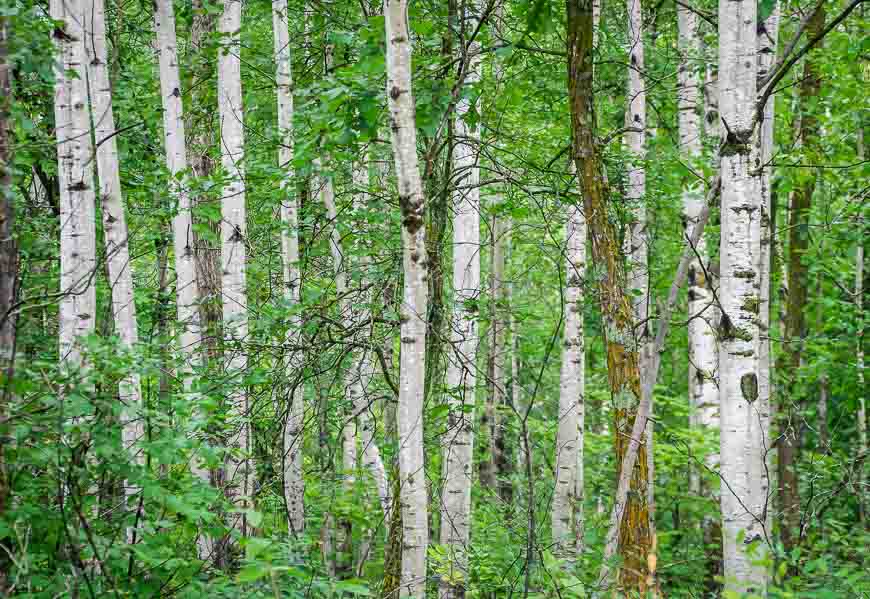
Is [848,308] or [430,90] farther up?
[430,90]

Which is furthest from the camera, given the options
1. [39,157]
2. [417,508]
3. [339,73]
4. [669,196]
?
[669,196]

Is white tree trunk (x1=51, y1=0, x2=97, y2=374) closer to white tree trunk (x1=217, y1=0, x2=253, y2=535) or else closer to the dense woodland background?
the dense woodland background

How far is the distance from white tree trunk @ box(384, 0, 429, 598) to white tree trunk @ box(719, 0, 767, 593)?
5.67 ft

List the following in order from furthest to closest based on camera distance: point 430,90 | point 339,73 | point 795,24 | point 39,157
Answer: point 795,24 < point 39,157 < point 430,90 < point 339,73

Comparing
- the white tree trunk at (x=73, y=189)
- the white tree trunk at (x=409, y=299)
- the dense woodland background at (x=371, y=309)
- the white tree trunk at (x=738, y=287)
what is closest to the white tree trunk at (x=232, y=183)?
the dense woodland background at (x=371, y=309)

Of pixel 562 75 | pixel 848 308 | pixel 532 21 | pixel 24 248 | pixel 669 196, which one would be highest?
pixel 562 75

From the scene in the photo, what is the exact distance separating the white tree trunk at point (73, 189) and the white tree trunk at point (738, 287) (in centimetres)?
396

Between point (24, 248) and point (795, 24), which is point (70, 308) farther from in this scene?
point (795, 24)

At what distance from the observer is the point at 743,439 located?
13.6 ft

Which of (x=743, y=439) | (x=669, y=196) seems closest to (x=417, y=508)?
(x=743, y=439)

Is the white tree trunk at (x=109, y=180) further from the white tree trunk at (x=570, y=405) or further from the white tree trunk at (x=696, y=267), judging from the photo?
the white tree trunk at (x=696, y=267)

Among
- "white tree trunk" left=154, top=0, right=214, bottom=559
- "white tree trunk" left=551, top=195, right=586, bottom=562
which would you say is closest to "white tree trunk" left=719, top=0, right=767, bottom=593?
"white tree trunk" left=551, top=195, right=586, bottom=562

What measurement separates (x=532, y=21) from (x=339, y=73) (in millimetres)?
1306

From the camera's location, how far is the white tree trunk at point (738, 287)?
4.14m
